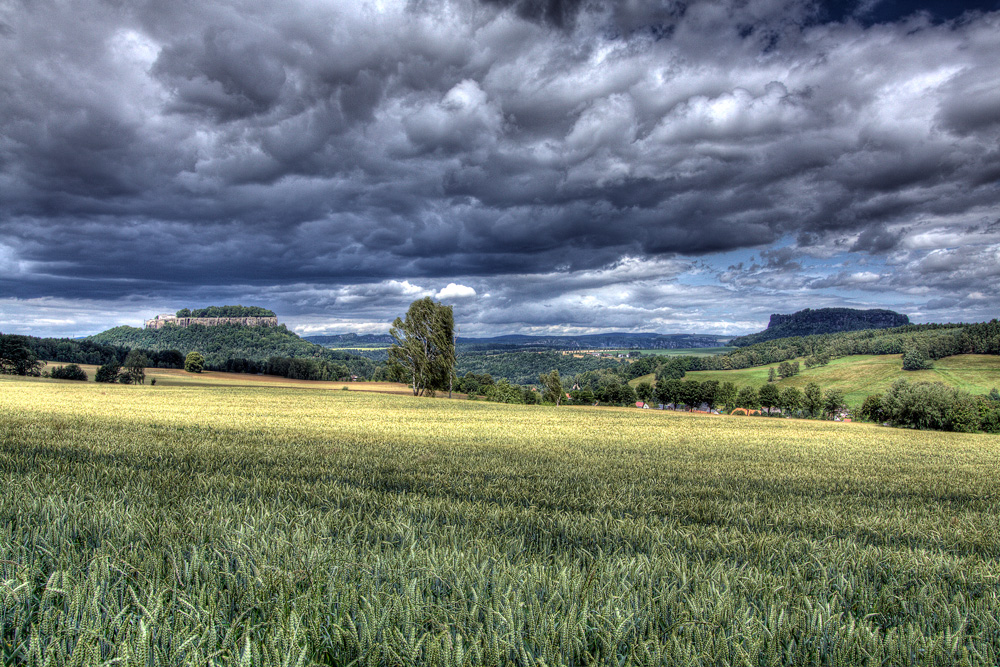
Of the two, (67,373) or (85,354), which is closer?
(67,373)

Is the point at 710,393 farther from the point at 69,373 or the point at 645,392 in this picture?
the point at 69,373

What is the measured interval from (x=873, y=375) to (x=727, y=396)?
7366 centimetres

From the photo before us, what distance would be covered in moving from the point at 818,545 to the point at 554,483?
4.25m

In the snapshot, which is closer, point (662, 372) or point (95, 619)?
point (95, 619)

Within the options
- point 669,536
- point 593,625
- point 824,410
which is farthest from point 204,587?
point 824,410

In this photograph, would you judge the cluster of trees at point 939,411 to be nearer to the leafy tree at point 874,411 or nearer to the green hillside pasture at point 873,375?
the leafy tree at point 874,411

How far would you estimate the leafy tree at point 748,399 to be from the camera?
111 m

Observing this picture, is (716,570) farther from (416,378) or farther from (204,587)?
(416,378)

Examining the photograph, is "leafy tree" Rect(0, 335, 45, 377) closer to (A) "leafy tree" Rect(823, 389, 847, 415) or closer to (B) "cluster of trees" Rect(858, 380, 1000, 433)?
(B) "cluster of trees" Rect(858, 380, 1000, 433)

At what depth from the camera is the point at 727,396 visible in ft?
387

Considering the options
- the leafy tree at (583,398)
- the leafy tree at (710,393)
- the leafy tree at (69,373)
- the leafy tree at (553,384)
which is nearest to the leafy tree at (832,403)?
the leafy tree at (710,393)

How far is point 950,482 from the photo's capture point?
13.0 meters

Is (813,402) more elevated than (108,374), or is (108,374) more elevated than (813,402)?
(108,374)

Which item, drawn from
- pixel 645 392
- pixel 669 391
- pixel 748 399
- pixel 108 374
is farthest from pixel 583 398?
pixel 108 374
